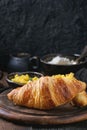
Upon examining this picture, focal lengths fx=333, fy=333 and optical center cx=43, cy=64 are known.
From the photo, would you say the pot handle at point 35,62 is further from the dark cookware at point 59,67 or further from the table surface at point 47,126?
the table surface at point 47,126

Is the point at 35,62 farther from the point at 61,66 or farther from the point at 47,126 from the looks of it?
the point at 47,126

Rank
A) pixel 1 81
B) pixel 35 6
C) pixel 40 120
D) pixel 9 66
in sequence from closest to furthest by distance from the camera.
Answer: pixel 40 120 → pixel 1 81 → pixel 9 66 → pixel 35 6

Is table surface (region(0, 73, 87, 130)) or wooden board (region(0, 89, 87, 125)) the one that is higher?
wooden board (region(0, 89, 87, 125))

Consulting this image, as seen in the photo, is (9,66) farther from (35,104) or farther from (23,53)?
(35,104)

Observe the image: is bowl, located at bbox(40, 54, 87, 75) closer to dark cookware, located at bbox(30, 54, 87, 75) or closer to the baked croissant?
dark cookware, located at bbox(30, 54, 87, 75)

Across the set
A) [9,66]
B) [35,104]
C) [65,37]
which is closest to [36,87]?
[35,104]

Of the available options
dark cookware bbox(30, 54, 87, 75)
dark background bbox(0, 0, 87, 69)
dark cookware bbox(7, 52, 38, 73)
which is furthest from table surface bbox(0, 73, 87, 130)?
dark background bbox(0, 0, 87, 69)

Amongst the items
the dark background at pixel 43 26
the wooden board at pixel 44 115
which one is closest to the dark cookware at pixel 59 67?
the dark background at pixel 43 26
